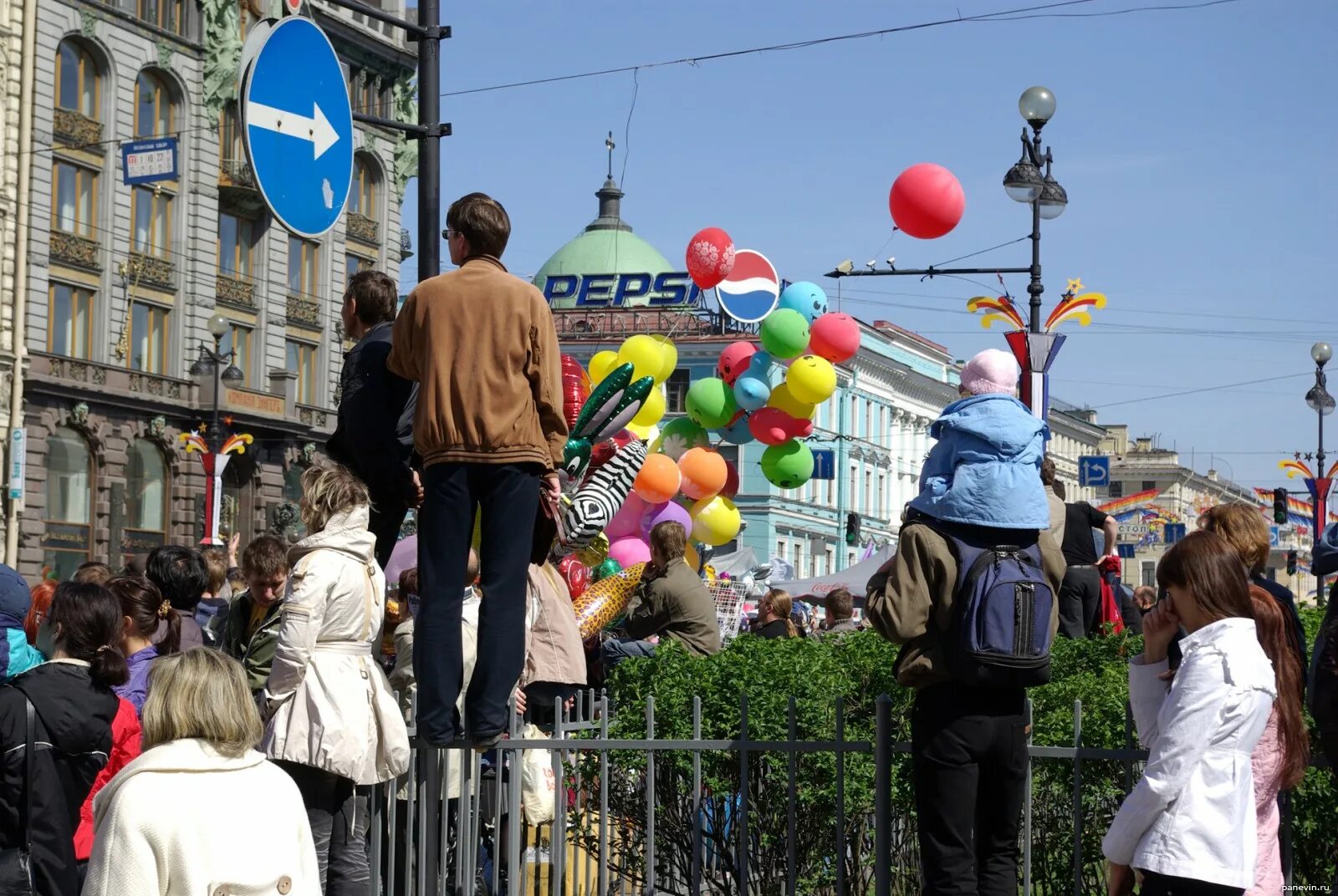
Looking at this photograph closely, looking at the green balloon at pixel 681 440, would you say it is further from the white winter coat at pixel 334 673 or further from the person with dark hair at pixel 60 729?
the person with dark hair at pixel 60 729

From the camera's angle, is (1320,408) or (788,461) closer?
(788,461)

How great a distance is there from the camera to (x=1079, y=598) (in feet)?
36.6

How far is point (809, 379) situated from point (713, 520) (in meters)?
2.36

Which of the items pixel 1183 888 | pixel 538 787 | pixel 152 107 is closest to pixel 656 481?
pixel 538 787

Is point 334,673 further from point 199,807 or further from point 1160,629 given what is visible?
point 1160,629

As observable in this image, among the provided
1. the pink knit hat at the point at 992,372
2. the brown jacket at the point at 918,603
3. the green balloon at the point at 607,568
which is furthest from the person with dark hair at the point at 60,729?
the green balloon at the point at 607,568

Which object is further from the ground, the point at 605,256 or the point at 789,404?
the point at 605,256

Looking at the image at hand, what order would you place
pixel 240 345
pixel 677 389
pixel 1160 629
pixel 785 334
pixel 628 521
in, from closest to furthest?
pixel 1160 629, pixel 628 521, pixel 785 334, pixel 240 345, pixel 677 389

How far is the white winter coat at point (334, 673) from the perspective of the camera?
5.50m

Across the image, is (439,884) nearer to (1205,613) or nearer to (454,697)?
(454,697)

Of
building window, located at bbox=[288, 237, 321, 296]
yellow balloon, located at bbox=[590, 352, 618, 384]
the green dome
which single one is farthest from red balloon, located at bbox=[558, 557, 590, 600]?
the green dome

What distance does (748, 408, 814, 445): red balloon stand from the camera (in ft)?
59.4

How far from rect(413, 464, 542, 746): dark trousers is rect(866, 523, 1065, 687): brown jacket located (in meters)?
1.12

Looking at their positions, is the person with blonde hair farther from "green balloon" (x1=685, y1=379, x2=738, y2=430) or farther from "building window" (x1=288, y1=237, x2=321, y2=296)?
"building window" (x1=288, y1=237, x2=321, y2=296)
